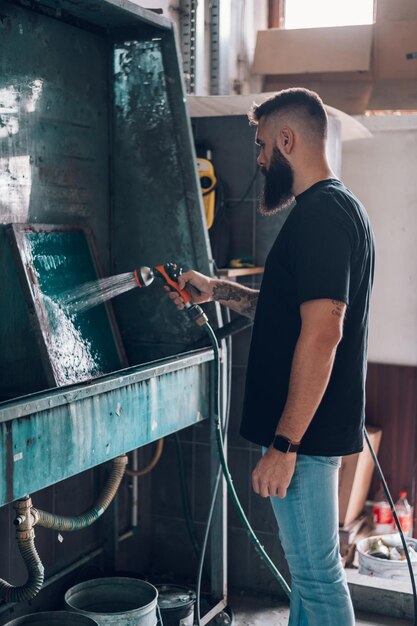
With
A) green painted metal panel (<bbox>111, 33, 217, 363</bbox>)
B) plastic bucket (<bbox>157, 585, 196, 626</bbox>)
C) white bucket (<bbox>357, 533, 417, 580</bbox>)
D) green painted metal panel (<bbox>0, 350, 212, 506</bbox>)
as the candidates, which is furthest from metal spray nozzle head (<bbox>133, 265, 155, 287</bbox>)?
white bucket (<bbox>357, 533, 417, 580</bbox>)

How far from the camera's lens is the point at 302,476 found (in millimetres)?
2139

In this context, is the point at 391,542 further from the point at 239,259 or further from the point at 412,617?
the point at 239,259

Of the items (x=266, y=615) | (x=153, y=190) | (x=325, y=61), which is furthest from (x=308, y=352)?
(x=325, y=61)

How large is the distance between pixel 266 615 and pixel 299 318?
1626 mm

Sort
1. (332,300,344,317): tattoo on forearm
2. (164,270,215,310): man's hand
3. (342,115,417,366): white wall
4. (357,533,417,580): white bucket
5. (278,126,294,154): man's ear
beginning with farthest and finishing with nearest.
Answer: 1. (342,115,417,366): white wall
2. (357,533,417,580): white bucket
3. (164,270,215,310): man's hand
4. (278,126,294,154): man's ear
5. (332,300,344,317): tattoo on forearm

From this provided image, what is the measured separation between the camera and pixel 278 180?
2.29 meters

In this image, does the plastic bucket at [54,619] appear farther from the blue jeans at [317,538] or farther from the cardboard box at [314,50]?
the cardboard box at [314,50]

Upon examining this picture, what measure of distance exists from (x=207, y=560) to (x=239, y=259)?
4.09 ft

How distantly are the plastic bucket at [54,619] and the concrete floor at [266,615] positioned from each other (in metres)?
0.85

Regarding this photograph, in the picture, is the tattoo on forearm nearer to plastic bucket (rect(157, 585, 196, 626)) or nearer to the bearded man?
the bearded man

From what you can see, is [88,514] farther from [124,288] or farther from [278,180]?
[278,180]

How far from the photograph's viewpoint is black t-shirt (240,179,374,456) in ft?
6.63

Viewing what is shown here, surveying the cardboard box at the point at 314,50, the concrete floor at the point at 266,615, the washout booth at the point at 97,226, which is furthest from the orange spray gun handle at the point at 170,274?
the cardboard box at the point at 314,50

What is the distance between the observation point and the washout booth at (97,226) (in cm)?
245
